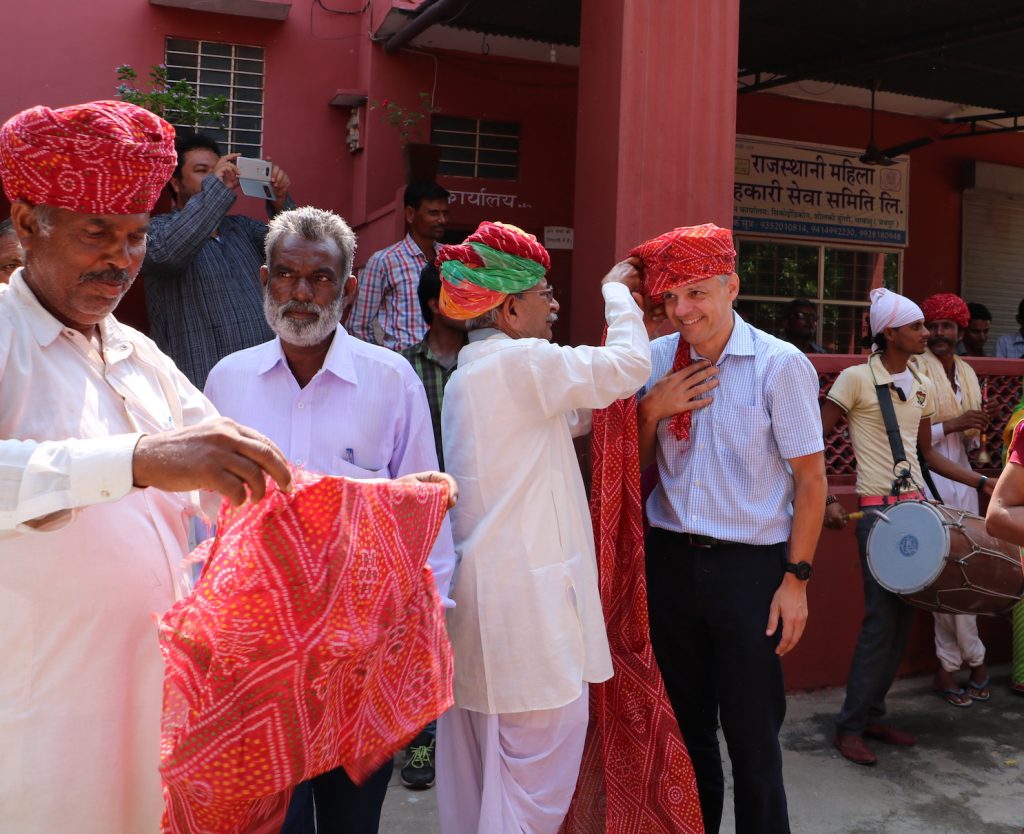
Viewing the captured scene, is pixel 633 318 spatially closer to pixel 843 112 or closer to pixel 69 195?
pixel 69 195

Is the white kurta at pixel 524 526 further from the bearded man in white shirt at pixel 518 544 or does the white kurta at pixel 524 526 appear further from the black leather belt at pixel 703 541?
the black leather belt at pixel 703 541

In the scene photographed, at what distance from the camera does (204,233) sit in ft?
12.9

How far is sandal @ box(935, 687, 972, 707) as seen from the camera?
538cm

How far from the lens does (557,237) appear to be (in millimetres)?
7758

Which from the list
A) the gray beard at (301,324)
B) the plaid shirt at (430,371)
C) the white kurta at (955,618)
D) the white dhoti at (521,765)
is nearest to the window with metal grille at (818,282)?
the white kurta at (955,618)

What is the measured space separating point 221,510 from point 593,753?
1.81 m

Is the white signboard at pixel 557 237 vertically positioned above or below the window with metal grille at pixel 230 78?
below

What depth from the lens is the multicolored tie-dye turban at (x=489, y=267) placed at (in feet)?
9.57

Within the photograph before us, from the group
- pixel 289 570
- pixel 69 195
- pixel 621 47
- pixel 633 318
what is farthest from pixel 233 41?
pixel 289 570

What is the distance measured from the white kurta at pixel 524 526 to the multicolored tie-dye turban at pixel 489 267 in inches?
5.0

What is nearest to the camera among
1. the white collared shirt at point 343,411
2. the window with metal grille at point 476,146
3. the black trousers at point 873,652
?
the white collared shirt at point 343,411

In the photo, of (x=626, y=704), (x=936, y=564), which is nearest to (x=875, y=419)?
(x=936, y=564)

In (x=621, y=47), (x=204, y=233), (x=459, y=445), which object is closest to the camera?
(x=459, y=445)

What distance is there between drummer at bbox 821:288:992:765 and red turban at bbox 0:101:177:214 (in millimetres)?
3528
